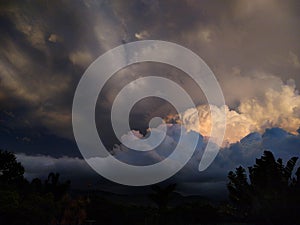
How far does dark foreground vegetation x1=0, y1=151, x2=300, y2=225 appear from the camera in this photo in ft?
172

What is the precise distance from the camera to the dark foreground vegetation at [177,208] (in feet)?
172

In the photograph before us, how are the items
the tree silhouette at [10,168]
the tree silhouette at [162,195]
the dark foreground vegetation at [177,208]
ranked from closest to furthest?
the dark foreground vegetation at [177,208]
the tree silhouette at [162,195]
the tree silhouette at [10,168]

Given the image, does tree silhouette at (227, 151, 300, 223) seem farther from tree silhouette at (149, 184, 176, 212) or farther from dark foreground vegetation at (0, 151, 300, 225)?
tree silhouette at (149, 184, 176, 212)

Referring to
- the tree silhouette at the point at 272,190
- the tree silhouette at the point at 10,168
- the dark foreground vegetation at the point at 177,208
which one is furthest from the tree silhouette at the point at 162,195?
the tree silhouette at the point at 10,168

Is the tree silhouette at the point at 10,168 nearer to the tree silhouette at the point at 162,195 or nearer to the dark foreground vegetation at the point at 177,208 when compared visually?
the dark foreground vegetation at the point at 177,208

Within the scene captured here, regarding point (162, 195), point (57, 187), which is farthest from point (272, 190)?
point (57, 187)

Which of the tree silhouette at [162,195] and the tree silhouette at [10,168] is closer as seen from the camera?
the tree silhouette at [162,195]

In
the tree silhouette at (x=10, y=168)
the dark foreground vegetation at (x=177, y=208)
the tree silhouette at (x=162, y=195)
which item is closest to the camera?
the dark foreground vegetation at (x=177, y=208)

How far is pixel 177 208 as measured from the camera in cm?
6994

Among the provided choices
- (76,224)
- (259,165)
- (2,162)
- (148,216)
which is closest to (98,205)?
(148,216)

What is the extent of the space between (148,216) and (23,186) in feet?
102

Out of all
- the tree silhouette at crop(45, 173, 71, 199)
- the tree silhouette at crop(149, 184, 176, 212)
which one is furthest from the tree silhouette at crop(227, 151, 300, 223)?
the tree silhouette at crop(45, 173, 71, 199)

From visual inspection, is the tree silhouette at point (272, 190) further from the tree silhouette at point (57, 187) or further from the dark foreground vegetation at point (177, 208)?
the tree silhouette at point (57, 187)

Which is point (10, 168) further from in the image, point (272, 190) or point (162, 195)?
point (272, 190)
